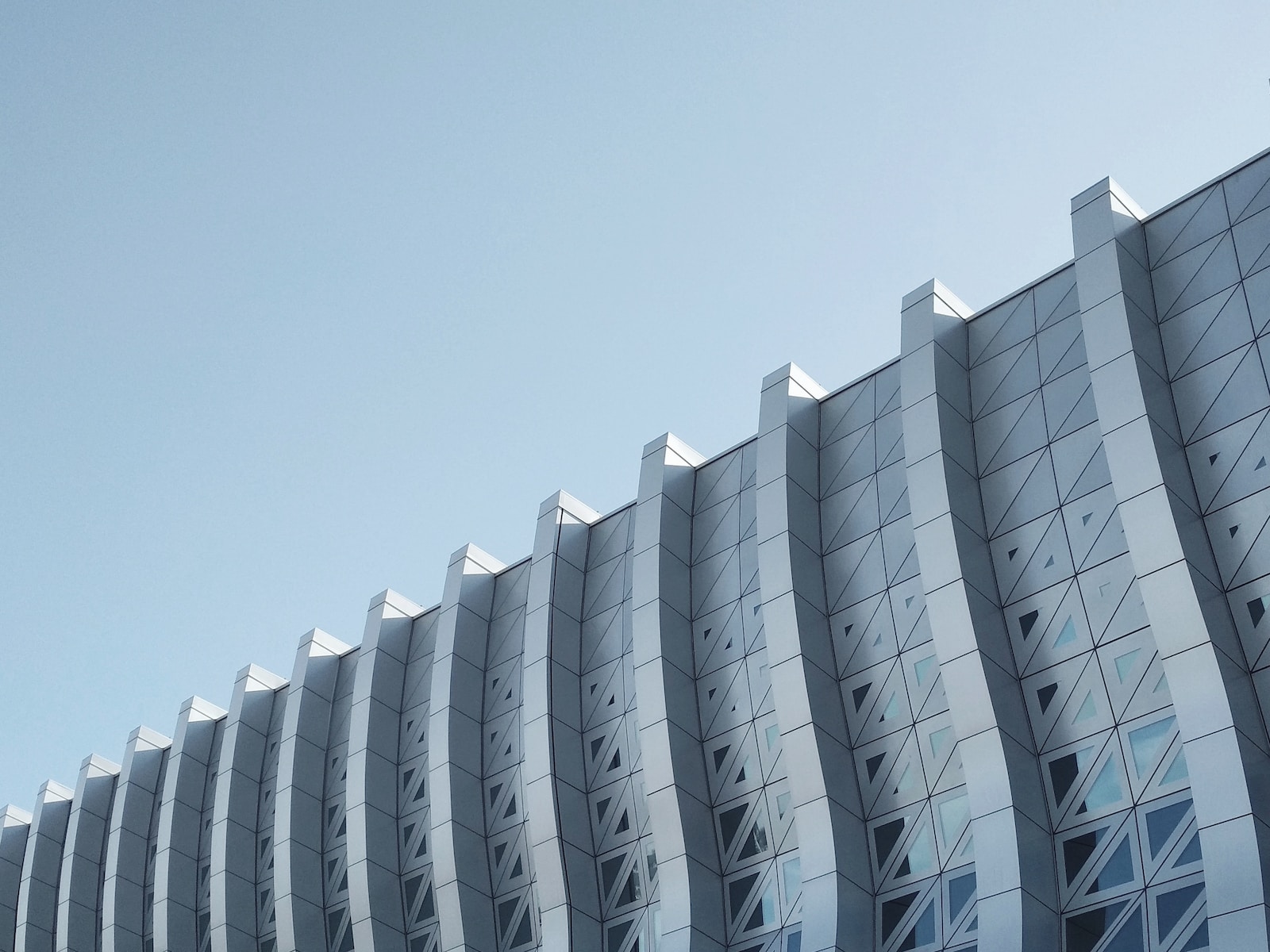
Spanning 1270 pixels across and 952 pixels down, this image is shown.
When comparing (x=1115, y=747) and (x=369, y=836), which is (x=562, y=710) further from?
(x=1115, y=747)

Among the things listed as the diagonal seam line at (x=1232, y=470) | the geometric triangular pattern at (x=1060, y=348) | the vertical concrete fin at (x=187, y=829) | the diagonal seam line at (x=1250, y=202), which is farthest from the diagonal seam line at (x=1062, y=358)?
the vertical concrete fin at (x=187, y=829)

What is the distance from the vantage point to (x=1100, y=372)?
2670cm

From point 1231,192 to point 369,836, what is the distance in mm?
26010

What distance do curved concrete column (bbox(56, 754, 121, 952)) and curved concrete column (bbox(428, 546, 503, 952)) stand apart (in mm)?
17202

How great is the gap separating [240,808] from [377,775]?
6.56 metres

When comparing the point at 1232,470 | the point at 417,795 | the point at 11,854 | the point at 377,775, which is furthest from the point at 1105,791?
the point at 11,854

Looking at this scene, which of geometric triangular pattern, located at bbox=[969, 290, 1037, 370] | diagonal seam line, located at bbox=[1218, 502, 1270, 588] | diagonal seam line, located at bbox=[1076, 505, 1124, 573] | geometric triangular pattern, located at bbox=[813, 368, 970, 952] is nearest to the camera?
diagonal seam line, located at bbox=[1218, 502, 1270, 588]

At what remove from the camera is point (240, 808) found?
4084 centimetres

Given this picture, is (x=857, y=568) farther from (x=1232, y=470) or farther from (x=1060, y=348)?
(x=1232, y=470)

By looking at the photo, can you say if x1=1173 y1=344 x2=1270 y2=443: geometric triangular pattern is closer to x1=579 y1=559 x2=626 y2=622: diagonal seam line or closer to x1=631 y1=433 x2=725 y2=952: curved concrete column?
x1=631 y1=433 x2=725 y2=952: curved concrete column

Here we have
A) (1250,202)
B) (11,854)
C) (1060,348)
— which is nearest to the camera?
(1250,202)

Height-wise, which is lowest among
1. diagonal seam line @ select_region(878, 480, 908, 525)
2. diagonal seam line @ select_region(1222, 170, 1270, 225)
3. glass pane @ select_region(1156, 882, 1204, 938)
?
glass pane @ select_region(1156, 882, 1204, 938)

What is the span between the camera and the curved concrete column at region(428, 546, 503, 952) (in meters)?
32.8

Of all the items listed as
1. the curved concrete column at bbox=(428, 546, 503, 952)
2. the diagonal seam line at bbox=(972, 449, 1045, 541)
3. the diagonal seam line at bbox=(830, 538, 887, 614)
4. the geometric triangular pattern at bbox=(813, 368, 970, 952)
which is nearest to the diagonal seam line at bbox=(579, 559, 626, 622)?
the curved concrete column at bbox=(428, 546, 503, 952)
